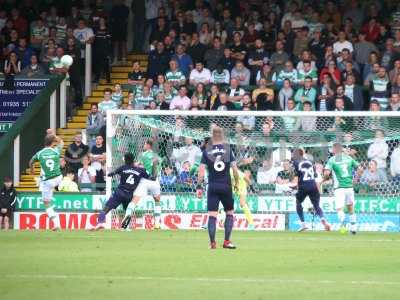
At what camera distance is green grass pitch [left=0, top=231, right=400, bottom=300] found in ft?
41.9

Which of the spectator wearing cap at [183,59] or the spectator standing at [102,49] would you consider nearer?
the spectator wearing cap at [183,59]

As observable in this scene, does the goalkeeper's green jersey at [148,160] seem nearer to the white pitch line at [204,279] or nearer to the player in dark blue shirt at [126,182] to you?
the player in dark blue shirt at [126,182]

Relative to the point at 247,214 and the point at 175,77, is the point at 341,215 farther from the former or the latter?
the point at 175,77

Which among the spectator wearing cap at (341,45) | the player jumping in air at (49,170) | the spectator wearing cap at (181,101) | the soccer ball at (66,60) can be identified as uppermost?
the spectator wearing cap at (341,45)

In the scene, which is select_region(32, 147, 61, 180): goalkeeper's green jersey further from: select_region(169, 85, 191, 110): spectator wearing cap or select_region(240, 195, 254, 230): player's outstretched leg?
select_region(169, 85, 191, 110): spectator wearing cap

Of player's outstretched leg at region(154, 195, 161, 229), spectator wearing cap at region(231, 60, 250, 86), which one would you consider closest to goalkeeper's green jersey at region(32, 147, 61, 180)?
player's outstretched leg at region(154, 195, 161, 229)

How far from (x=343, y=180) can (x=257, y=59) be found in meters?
7.02

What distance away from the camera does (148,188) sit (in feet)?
85.0

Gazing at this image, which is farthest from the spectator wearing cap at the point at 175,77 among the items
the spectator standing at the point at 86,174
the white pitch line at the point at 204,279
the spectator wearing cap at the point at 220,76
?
the white pitch line at the point at 204,279

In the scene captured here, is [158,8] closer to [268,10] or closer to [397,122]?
[268,10]

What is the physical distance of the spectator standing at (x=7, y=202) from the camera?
2770cm

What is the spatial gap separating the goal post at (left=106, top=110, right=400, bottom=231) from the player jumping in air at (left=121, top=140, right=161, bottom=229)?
178 millimetres

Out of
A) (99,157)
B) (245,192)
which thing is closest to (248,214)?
(245,192)

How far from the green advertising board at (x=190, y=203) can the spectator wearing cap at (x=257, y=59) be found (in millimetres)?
4774
